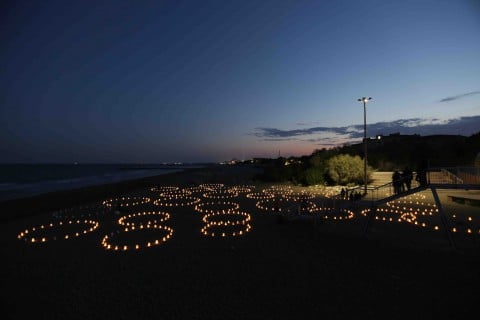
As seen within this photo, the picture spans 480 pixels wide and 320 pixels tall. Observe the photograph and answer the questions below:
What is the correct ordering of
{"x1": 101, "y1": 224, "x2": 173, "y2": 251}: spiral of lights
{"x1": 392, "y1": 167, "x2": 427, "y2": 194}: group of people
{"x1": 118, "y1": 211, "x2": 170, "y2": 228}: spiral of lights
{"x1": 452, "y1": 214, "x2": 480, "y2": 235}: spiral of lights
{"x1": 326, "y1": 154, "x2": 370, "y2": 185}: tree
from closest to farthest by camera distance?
1. {"x1": 101, "y1": 224, "x2": 173, "y2": 251}: spiral of lights
2. {"x1": 392, "y1": 167, "x2": 427, "y2": 194}: group of people
3. {"x1": 452, "y1": 214, "x2": 480, "y2": 235}: spiral of lights
4. {"x1": 118, "y1": 211, "x2": 170, "y2": 228}: spiral of lights
5. {"x1": 326, "y1": 154, "x2": 370, "y2": 185}: tree

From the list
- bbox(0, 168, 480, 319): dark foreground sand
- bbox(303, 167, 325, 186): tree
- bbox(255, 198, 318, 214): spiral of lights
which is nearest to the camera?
bbox(0, 168, 480, 319): dark foreground sand

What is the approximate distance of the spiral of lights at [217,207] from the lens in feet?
69.9

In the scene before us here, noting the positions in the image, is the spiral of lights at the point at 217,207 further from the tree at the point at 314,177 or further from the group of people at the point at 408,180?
the tree at the point at 314,177

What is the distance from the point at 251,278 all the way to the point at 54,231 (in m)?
12.3

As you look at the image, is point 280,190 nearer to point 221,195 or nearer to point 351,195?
point 221,195

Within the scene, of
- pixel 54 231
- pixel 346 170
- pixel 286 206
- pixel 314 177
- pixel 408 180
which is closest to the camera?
pixel 408 180

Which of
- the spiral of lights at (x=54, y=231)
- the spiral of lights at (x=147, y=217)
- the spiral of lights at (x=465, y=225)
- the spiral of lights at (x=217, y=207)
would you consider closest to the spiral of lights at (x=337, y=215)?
the spiral of lights at (x=465, y=225)

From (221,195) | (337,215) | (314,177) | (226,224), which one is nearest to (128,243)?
(226,224)

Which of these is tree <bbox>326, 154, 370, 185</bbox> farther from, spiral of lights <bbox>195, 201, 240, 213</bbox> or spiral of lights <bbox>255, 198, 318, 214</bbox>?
spiral of lights <bbox>195, 201, 240, 213</bbox>

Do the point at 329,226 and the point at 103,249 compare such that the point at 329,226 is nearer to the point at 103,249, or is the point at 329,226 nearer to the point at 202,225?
the point at 202,225

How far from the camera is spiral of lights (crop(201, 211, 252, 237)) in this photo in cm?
1449

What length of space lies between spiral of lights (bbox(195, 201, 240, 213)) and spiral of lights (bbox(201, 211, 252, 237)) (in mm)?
1250

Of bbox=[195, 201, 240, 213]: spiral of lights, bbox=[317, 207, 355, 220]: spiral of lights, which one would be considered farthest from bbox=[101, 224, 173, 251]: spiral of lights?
bbox=[317, 207, 355, 220]: spiral of lights

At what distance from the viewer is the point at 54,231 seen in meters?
15.5
